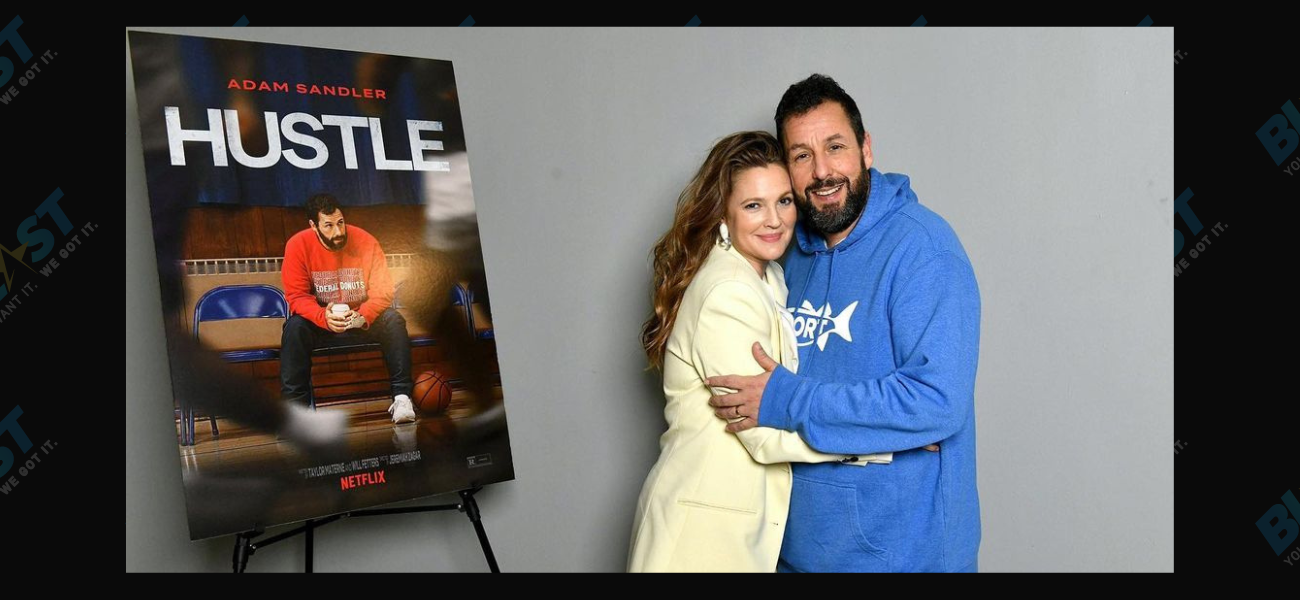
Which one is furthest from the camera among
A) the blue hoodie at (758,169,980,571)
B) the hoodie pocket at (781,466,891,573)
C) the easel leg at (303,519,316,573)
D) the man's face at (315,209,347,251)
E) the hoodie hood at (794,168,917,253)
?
the easel leg at (303,519,316,573)

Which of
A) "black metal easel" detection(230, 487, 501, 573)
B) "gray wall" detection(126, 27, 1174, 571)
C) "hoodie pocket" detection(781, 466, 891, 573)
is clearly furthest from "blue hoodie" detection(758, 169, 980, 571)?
"black metal easel" detection(230, 487, 501, 573)

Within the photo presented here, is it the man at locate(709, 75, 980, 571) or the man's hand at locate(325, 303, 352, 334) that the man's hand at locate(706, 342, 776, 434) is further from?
the man's hand at locate(325, 303, 352, 334)

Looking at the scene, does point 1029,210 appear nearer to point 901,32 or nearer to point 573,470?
point 901,32

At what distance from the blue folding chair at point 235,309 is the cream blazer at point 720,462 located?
0.95 metres

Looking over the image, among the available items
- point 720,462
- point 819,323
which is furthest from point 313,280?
point 819,323

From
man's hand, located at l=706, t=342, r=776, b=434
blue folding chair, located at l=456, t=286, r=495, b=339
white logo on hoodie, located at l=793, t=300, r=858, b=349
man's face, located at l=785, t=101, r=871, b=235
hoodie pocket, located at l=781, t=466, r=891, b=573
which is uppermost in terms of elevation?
man's face, located at l=785, t=101, r=871, b=235

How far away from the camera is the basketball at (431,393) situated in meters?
2.51

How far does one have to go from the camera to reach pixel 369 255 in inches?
97.2

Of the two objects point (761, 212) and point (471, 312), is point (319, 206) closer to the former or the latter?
point (471, 312)

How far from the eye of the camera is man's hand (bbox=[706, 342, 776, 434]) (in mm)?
2125

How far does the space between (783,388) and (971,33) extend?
1.42 meters

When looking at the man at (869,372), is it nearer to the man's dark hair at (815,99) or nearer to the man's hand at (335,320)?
the man's dark hair at (815,99)

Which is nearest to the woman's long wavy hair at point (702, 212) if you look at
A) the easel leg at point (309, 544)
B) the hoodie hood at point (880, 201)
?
the hoodie hood at point (880, 201)

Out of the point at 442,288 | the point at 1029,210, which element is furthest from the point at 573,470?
the point at 1029,210
